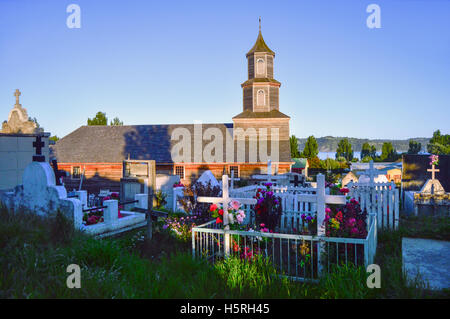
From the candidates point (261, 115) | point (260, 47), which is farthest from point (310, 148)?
point (260, 47)

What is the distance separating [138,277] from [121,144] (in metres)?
25.9

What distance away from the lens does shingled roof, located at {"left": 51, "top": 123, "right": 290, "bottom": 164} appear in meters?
28.1

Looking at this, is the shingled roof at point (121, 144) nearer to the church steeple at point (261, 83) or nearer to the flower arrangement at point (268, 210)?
the church steeple at point (261, 83)

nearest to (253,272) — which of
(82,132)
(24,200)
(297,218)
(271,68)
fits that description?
(297,218)

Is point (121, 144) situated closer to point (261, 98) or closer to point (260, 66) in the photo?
point (261, 98)

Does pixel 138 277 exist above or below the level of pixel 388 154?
below

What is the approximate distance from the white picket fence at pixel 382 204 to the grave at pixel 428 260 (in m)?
1.48

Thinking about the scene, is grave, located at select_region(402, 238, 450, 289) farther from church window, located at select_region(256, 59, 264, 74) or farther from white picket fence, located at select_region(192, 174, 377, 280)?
church window, located at select_region(256, 59, 264, 74)

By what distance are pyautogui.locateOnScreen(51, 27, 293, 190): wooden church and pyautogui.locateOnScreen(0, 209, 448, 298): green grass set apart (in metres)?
19.9

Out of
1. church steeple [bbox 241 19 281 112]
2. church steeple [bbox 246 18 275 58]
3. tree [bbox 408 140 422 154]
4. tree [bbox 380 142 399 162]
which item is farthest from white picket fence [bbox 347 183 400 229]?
tree [bbox 408 140 422 154]

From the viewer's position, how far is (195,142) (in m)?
29.6

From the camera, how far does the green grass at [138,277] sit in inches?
181
